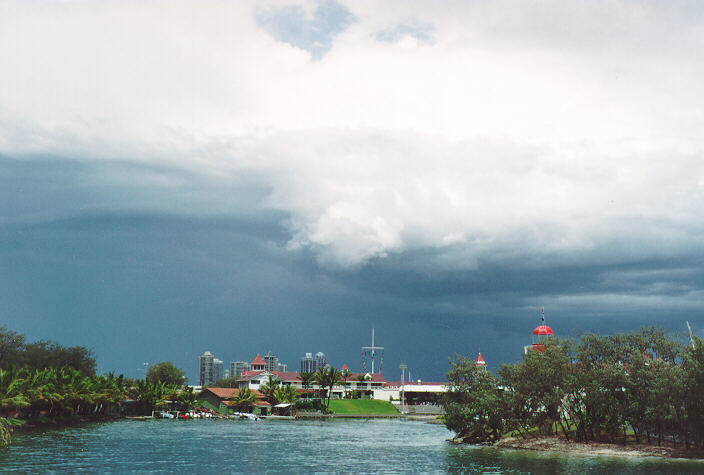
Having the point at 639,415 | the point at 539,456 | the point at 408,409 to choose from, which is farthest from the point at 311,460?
the point at 408,409

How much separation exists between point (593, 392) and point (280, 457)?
1323 inches

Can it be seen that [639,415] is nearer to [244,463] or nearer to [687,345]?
[687,345]

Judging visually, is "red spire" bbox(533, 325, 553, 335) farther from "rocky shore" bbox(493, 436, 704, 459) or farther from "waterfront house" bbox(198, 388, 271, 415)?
"waterfront house" bbox(198, 388, 271, 415)

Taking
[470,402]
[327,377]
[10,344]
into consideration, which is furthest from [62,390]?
[327,377]

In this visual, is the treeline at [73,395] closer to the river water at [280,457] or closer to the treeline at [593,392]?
the river water at [280,457]

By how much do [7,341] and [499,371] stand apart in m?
115

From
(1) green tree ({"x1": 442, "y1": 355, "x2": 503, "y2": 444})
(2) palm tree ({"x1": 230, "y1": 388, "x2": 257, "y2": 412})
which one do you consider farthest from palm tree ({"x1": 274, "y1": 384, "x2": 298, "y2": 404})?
(1) green tree ({"x1": 442, "y1": 355, "x2": 503, "y2": 444})

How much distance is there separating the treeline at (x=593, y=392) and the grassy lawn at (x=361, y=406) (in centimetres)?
10515

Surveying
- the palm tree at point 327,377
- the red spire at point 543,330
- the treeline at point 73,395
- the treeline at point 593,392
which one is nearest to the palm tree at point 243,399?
the treeline at point 73,395

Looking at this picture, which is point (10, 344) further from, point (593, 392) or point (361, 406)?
point (593, 392)

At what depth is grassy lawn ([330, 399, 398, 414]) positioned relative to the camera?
186m

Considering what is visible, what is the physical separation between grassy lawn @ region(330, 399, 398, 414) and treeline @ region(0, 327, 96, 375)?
67187mm

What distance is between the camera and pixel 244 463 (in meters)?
60.7

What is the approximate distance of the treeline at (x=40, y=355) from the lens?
135 metres
